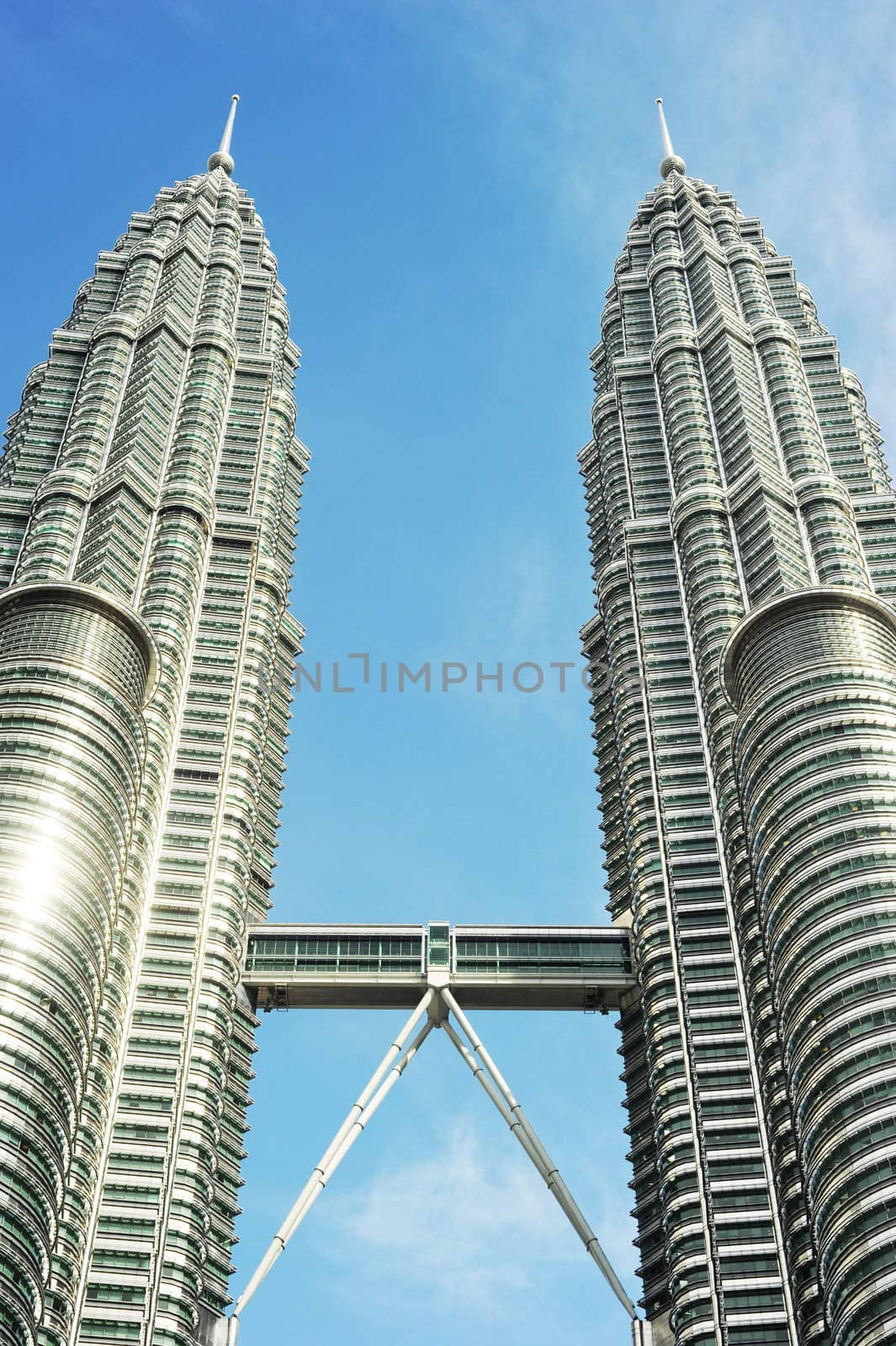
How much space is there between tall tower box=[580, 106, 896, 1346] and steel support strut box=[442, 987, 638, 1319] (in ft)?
11.1

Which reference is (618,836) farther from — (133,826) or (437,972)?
(133,826)

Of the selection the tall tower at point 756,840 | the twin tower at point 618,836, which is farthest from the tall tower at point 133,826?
the tall tower at point 756,840

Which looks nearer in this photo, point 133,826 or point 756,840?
point 756,840

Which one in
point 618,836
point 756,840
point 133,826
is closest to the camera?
point 756,840

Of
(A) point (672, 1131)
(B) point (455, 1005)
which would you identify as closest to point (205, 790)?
(B) point (455, 1005)

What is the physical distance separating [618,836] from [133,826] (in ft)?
153

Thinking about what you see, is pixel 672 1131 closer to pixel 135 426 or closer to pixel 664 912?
pixel 664 912

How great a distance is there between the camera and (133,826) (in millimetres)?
141000

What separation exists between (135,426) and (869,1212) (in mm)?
111973

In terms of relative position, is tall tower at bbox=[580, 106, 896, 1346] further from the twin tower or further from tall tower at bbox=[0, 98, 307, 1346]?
tall tower at bbox=[0, 98, 307, 1346]

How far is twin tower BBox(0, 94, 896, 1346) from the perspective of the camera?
116 m

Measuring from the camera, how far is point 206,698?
16325 centimetres

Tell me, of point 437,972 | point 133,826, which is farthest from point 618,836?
point 133,826

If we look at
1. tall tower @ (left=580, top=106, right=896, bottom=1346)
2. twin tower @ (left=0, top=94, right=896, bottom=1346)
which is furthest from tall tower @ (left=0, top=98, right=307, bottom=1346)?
tall tower @ (left=580, top=106, right=896, bottom=1346)
